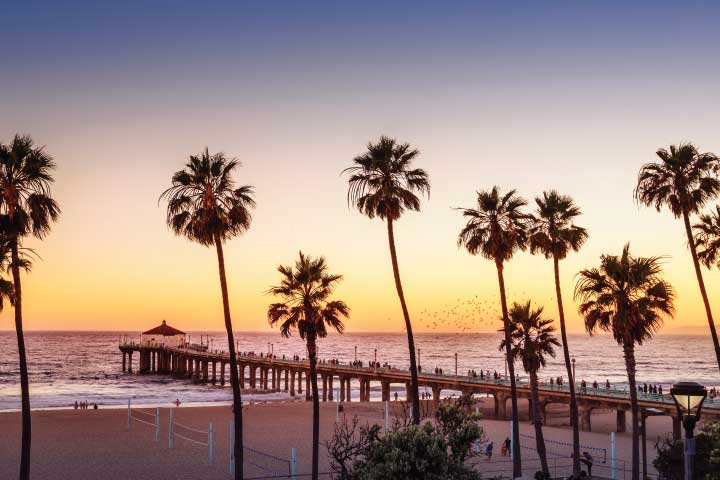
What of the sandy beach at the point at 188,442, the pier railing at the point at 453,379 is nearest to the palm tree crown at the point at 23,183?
the sandy beach at the point at 188,442

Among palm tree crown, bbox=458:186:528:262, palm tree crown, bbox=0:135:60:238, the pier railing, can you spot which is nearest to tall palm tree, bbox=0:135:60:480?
palm tree crown, bbox=0:135:60:238

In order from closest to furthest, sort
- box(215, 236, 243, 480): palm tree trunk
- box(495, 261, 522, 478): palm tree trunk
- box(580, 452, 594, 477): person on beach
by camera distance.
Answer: box(215, 236, 243, 480): palm tree trunk → box(495, 261, 522, 478): palm tree trunk → box(580, 452, 594, 477): person on beach

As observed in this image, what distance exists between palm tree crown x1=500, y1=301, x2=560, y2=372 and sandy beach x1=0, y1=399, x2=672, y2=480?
519 centimetres

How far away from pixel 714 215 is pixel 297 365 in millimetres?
73367

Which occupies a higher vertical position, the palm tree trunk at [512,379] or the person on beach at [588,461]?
the palm tree trunk at [512,379]

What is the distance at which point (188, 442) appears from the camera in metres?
43.7

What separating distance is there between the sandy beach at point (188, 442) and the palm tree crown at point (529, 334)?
17.0 ft

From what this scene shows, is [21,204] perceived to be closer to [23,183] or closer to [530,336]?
[23,183]

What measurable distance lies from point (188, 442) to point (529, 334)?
73.0 feet

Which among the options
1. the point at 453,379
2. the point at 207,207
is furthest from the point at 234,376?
the point at 453,379

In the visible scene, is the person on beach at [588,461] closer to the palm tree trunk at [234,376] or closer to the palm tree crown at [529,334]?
the palm tree crown at [529,334]

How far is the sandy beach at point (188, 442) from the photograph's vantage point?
35.0 m

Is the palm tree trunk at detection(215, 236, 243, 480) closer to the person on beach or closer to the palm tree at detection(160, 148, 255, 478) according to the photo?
the palm tree at detection(160, 148, 255, 478)

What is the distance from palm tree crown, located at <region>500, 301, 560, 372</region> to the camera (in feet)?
115
